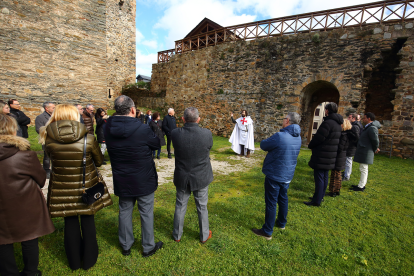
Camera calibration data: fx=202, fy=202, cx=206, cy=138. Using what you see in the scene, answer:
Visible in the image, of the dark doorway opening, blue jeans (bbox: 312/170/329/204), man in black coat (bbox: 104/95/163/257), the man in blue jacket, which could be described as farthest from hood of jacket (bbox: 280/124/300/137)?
the dark doorway opening

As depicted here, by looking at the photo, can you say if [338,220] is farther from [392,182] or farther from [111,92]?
[111,92]

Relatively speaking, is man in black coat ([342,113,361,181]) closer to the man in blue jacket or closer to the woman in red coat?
the man in blue jacket

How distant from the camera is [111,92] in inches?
722

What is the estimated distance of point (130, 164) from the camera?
2.22 meters

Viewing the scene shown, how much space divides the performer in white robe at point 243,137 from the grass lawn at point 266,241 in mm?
3592

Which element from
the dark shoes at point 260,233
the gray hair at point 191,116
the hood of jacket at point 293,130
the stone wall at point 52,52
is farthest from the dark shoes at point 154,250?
the stone wall at point 52,52

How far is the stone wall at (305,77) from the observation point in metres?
8.45

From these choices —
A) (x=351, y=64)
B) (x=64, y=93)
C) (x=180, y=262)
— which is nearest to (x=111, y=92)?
(x=64, y=93)

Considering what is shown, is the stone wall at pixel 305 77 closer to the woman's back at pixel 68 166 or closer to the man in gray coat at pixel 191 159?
the man in gray coat at pixel 191 159

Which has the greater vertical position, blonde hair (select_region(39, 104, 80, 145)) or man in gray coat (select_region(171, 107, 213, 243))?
blonde hair (select_region(39, 104, 80, 145))

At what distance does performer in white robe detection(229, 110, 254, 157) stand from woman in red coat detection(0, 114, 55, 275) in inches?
258

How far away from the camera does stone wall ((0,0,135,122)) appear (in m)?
8.06

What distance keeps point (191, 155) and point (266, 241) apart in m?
1.61

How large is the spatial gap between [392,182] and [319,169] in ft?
11.0
